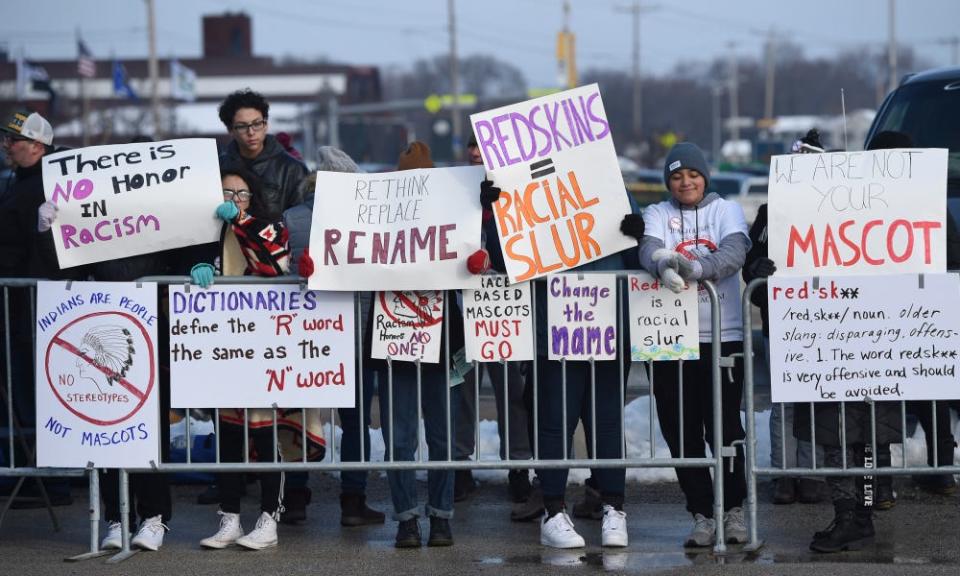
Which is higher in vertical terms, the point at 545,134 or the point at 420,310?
the point at 545,134

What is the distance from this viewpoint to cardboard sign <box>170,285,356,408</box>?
6406 millimetres

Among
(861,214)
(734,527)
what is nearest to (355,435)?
(734,527)

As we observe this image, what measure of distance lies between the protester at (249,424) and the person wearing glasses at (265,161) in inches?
12.9

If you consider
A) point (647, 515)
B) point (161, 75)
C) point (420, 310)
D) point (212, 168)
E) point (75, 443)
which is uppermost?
point (161, 75)

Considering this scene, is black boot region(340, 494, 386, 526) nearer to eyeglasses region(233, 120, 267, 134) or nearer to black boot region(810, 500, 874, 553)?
eyeglasses region(233, 120, 267, 134)

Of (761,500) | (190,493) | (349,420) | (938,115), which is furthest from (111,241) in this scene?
(938,115)

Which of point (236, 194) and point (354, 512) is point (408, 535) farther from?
point (236, 194)

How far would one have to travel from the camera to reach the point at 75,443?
646 cm

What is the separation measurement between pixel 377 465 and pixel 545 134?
1747 millimetres

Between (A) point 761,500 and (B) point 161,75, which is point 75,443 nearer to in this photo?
(A) point 761,500

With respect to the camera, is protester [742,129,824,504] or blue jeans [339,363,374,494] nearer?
protester [742,129,824,504]

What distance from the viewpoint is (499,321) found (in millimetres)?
6348

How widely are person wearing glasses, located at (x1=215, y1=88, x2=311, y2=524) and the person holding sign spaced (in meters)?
1.93

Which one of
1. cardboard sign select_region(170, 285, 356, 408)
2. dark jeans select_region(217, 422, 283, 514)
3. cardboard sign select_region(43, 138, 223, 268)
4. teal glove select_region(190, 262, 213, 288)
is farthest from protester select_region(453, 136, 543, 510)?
teal glove select_region(190, 262, 213, 288)
